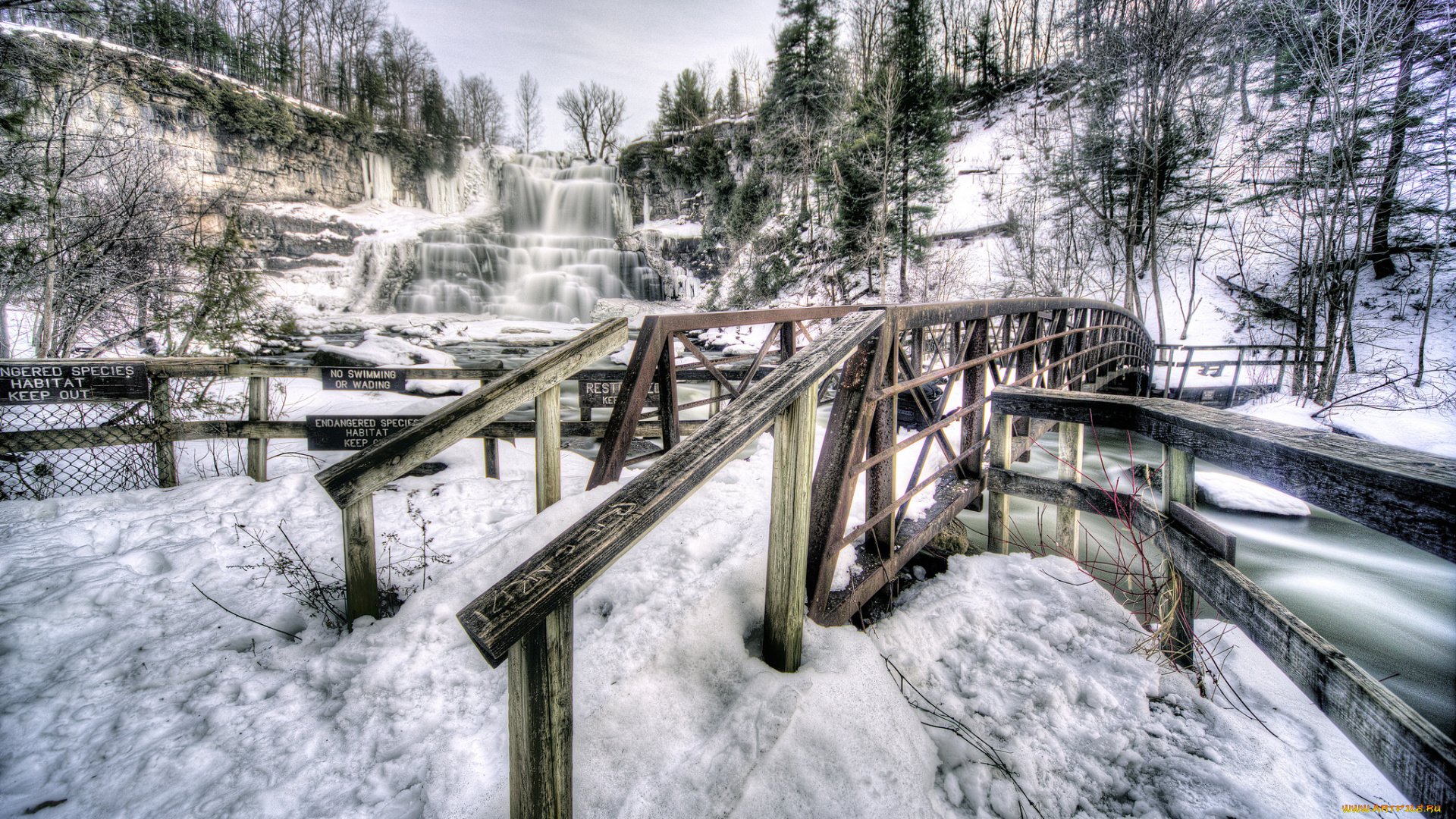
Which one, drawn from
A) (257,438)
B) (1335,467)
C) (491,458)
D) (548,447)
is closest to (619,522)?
(1335,467)

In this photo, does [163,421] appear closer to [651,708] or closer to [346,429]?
[346,429]

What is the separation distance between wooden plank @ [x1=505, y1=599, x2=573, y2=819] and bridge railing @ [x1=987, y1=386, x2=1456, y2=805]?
1.67 m

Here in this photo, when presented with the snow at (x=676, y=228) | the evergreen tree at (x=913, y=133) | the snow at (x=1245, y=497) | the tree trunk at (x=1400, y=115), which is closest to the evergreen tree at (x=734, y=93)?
the snow at (x=676, y=228)

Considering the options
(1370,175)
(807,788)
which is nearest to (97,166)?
(807,788)

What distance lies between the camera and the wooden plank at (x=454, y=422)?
2078 millimetres

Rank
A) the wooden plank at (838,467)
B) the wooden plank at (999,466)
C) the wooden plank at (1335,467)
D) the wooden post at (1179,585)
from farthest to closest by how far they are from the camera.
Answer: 1. the wooden plank at (999,466)
2. the wooden plank at (838,467)
3. the wooden post at (1179,585)
4. the wooden plank at (1335,467)

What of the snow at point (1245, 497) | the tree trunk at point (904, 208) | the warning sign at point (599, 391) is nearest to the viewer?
the warning sign at point (599, 391)

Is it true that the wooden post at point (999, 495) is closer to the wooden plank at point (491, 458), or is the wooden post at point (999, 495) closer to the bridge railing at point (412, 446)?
the bridge railing at point (412, 446)

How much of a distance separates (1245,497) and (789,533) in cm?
887

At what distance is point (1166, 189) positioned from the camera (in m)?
18.9

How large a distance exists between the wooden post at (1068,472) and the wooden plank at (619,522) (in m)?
2.24

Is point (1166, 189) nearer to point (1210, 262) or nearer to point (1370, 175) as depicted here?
point (1210, 262)

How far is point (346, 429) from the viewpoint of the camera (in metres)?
4.11

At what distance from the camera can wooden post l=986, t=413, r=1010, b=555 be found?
3537mm
